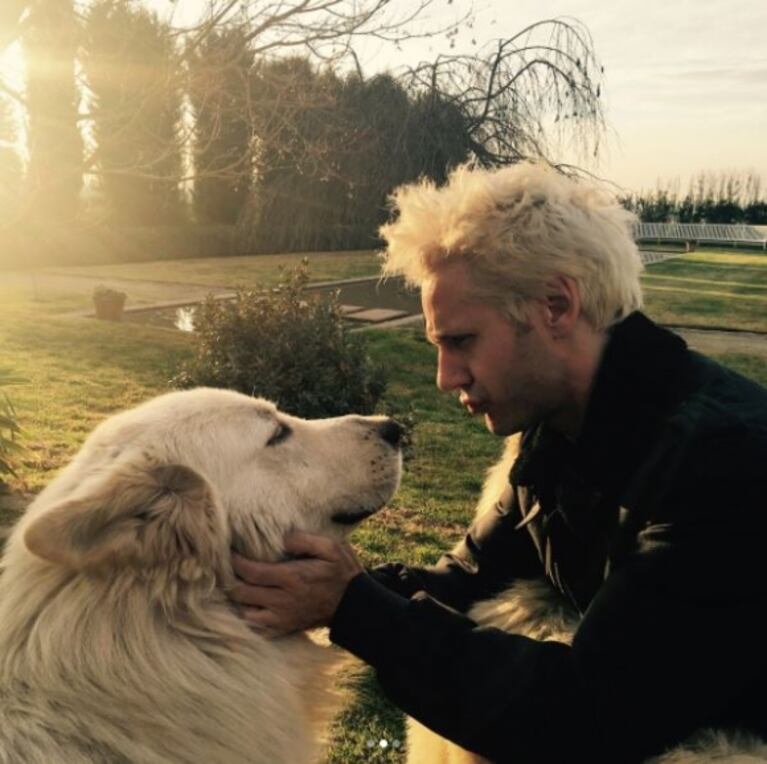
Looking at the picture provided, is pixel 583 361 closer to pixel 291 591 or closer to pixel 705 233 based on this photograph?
pixel 291 591

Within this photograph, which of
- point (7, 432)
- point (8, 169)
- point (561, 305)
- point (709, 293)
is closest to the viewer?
point (561, 305)

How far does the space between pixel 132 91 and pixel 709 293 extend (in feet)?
62.0

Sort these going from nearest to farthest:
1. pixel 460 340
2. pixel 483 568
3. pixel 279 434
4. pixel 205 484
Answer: pixel 205 484 → pixel 460 340 → pixel 279 434 → pixel 483 568

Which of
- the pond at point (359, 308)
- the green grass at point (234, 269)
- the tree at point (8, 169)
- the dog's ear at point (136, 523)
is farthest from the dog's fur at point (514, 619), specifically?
the green grass at point (234, 269)

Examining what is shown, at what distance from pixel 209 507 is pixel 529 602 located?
1237 millimetres

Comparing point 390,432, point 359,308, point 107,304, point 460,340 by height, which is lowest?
point 359,308

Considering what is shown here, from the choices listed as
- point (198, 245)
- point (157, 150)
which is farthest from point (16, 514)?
point (198, 245)

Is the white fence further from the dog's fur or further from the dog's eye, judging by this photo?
the dog's eye

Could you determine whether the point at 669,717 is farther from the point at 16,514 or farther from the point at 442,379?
the point at 16,514

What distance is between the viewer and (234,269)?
23734mm

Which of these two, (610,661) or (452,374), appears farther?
(452,374)

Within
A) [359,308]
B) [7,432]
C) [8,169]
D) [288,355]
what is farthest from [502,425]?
[359,308]

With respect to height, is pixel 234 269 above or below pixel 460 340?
below

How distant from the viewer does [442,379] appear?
2520mm
